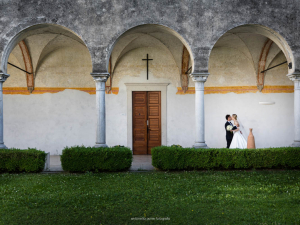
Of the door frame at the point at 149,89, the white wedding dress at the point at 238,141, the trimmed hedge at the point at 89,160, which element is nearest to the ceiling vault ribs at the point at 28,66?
the door frame at the point at 149,89

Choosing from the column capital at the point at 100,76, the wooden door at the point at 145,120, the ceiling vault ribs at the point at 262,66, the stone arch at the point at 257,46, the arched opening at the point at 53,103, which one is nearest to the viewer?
the column capital at the point at 100,76

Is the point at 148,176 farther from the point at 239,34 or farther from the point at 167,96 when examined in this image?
the point at 239,34

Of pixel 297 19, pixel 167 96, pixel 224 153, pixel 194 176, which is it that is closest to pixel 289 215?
pixel 194 176

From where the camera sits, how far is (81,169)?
7.05 meters

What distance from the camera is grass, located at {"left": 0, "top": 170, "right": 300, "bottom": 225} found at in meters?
3.97

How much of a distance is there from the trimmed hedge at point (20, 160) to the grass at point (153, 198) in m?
0.35

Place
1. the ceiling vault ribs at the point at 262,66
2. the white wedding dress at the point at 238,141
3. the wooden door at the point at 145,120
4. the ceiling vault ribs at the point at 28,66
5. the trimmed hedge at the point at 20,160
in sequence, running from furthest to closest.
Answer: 1. the wooden door at the point at 145,120
2. the ceiling vault ribs at the point at 262,66
3. the ceiling vault ribs at the point at 28,66
4. the white wedding dress at the point at 238,141
5. the trimmed hedge at the point at 20,160

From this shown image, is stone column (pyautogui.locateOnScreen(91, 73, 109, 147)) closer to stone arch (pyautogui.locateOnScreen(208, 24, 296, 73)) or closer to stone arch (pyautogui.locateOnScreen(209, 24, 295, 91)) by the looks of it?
stone arch (pyautogui.locateOnScreen(208, 24, 296, 73))

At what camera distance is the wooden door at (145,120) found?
1102 cm

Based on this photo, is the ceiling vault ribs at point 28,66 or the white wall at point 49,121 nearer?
the ceiling vault ribs at point 28,66

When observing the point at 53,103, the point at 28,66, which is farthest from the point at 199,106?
the point at 28,66

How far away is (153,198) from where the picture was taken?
489cm

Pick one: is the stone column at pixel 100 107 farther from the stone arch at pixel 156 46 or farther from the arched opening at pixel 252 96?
the arched opening at pixel 252 96

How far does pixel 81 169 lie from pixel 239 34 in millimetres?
6995
